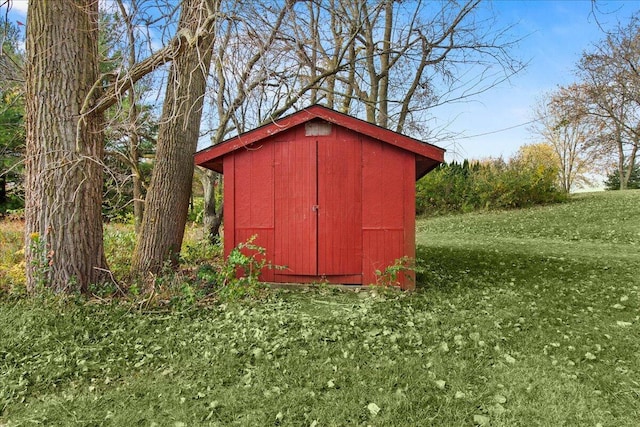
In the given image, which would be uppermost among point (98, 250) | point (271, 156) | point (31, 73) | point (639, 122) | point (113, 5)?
point (639, 122)

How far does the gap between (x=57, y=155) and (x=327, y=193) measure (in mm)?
3658

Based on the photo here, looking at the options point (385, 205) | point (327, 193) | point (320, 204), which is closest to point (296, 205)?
point (320, 204)

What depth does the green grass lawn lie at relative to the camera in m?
3.00

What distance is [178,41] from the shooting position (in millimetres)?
5035

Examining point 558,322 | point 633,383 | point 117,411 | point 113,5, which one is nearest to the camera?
point 117,411

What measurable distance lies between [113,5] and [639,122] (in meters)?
25.1

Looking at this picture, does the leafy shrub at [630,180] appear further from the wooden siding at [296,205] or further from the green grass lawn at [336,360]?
the wooden siding at [296,205]

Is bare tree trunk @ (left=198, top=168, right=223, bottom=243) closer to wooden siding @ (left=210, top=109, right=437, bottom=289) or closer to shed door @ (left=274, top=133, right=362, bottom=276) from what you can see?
wooden siding @ (left=210, top=109, right=437, bottom=289)

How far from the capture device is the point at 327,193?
249 inches

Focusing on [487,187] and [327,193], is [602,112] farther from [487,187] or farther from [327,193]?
[327,193]

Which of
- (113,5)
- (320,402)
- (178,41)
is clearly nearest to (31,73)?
(113,5)

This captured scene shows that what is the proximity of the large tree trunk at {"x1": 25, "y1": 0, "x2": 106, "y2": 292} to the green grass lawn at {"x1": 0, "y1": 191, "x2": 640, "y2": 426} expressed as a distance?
0.58 meters

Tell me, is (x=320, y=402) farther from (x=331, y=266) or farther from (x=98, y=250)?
(x=98, y=250)

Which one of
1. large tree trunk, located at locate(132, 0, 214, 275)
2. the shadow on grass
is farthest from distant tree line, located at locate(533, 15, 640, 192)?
large tree trunk, located at locate(132, 0, 214, 275)
